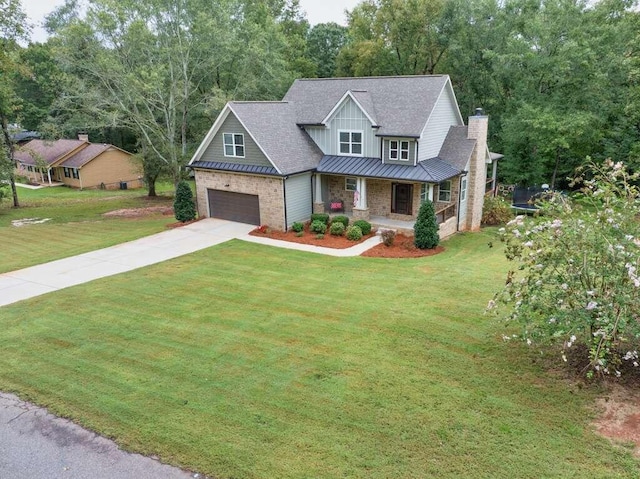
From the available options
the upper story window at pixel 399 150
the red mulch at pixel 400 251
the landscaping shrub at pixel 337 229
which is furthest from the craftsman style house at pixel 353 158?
the red mulch at pixel 400 251

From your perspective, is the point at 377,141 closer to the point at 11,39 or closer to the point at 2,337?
the point at 2,337

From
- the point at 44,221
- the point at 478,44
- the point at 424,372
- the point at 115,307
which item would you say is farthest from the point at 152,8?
the point at 424,372

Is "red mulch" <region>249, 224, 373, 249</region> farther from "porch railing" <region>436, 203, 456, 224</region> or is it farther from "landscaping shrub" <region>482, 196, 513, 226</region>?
"landscaping shrub" <region>482, 196, 513, 226</region>

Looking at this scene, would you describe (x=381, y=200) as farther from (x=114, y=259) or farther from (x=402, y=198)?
(x=114, y=259)

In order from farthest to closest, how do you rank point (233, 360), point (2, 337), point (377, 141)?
point (377, 141) → point (2, 337) → point (233, 360)

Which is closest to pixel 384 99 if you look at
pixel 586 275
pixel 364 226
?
pixel 364 226

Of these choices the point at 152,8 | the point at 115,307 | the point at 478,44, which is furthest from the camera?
the point at 478,44

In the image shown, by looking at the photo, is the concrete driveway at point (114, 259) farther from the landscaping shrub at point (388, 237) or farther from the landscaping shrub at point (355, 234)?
the landscaping shrub at point (388, 237)
